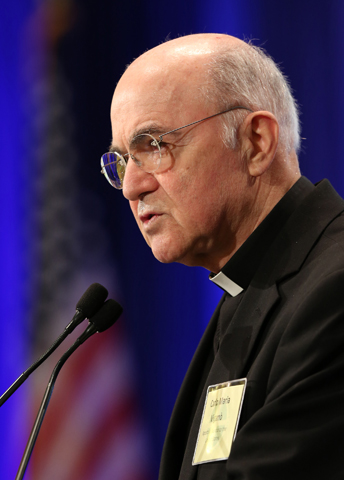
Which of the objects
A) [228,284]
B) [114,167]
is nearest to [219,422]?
[228,284]

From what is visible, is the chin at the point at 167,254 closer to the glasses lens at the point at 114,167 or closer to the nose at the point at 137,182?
the nose at the point at 137,182

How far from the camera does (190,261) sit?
5.24ft

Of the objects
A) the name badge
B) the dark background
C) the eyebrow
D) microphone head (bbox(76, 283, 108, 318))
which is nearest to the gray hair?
the eyebrow

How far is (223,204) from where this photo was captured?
1506 mm

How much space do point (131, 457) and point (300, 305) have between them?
1758 millimetres

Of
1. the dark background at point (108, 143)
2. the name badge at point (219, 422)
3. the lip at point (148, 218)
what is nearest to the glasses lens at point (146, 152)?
the lip at point (148, 218)

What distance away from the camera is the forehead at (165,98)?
4.94ft

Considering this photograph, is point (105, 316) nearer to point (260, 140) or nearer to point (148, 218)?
point (148, 218)

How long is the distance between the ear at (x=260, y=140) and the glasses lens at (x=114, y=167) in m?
0.35

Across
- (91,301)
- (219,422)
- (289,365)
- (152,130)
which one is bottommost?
(219,422)

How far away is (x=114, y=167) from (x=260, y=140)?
1.44 ft

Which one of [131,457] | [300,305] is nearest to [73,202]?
[131,457]

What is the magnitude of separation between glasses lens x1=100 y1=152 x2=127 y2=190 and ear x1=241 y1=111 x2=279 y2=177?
0.35m

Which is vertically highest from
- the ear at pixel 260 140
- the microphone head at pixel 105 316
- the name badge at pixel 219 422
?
the ear at pixel 260 140
